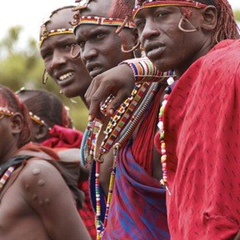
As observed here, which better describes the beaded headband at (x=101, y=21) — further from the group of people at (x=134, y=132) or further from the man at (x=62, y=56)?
the man at (x=62, y=56)

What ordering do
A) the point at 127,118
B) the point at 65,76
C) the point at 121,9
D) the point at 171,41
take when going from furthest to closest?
the point at 65,76
the point at 121,9
the point at 127,118
the point at 171,41

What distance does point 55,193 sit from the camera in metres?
6.06

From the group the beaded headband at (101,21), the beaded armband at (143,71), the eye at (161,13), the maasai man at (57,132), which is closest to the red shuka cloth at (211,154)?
the eye at (161,13)

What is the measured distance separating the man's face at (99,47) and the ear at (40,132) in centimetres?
235

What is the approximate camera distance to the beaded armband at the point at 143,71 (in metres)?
4.57

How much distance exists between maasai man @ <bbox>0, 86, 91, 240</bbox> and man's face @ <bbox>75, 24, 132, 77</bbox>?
3.69 ft

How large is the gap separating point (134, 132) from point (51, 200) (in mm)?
1320

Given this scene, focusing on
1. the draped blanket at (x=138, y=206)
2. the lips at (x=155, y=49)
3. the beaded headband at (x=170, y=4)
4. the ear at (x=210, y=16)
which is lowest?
the draped blanket at (x=138, y=206)

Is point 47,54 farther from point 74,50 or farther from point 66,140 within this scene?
point 66,140

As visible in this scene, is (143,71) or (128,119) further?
(128,119)

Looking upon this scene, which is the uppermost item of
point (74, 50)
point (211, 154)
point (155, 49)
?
point (155, 49)

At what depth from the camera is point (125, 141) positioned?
490 centimetres

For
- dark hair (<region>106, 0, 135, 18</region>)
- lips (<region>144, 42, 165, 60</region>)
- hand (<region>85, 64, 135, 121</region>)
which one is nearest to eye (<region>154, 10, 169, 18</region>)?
lips (<region>144, 42, 165, 60</region>)

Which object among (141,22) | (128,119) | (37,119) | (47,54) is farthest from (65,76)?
(141,22)
